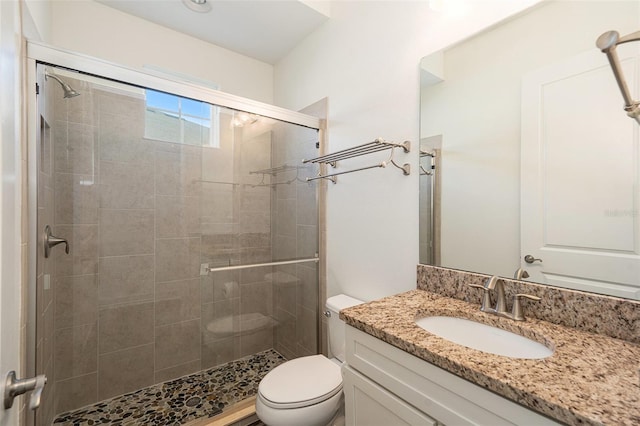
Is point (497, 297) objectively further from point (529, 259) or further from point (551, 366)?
point (551, 366)

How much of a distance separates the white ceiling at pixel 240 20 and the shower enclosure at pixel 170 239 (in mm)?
730

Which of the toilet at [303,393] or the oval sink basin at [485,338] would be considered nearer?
the oval sink basin at [485,338]

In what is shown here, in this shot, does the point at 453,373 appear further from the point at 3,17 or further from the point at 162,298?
the point at 162,298

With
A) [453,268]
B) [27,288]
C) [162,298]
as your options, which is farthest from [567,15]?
[162,298]

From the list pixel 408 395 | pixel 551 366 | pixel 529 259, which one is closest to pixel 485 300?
pixel 529 259

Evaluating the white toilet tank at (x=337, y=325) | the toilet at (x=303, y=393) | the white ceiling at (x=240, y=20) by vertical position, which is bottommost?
the toilet at (x=303, y=393)

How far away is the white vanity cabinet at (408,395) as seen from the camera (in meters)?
0.62

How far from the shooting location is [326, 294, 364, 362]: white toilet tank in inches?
62.0

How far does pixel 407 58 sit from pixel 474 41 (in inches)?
13.1

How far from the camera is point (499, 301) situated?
1009 millimetres

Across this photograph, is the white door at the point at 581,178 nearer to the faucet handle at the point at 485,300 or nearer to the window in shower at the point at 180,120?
the faucet handle at the point at 485,300

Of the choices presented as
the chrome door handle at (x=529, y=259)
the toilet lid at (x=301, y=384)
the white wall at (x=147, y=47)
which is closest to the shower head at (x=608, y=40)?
the chrome door handle at (x=529, y=259)

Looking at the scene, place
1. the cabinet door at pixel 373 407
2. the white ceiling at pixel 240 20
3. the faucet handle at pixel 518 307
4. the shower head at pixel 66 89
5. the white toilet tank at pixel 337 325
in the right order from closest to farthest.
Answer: the cabinet door at pixel 373 407, the faucet handle at pixel 518 307, the shower head at pixel 66 89, the white toilet tank at pixel 337 325, the white ceiling at pixel 240 20

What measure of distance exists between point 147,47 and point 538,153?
8.26 feet
